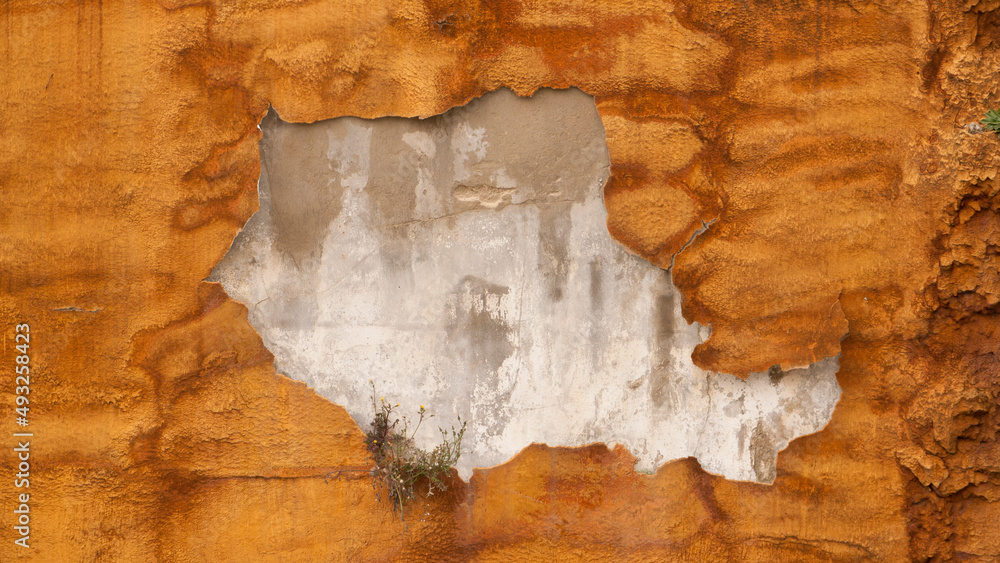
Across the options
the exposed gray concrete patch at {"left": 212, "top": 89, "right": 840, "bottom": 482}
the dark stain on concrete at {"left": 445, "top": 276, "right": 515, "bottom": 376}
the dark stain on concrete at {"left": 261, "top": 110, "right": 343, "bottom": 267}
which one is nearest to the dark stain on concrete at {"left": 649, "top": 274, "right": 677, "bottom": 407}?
the exposed gray concrete patch at {"left": 212, "top": 89, "right": 840, "bottom": 482}

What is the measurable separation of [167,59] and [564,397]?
2.52 metres

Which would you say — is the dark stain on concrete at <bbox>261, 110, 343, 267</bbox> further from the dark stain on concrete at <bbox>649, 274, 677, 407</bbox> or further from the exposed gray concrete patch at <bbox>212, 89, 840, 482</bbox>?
Result: the dark stain on concrete at <bbox>649, 274, 677, 407</bbox>

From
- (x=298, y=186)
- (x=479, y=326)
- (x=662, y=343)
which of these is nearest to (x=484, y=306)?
(x=479, y=326)

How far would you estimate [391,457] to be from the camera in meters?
2.78

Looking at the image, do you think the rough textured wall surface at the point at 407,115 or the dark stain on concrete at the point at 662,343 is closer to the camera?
the rough textured wall surface at the point at 407,115

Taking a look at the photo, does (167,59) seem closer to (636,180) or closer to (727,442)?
(636,180)

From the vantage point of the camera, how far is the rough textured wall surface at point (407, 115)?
2.71m

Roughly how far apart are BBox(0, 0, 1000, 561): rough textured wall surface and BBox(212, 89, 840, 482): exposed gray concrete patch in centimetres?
14

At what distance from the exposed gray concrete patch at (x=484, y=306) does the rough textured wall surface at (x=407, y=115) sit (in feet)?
0.45

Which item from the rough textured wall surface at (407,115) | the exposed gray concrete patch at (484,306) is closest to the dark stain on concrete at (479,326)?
the exposed gray concrete patch at (484,306)

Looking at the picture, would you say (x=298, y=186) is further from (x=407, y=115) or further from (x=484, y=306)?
(x=484, y=306)

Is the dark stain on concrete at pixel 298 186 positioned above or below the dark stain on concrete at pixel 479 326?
above

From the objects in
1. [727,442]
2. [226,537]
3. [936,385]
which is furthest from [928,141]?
[226,537]

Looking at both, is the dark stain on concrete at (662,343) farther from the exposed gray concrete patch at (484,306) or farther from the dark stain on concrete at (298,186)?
the dark stain on concrete at (298,186)
